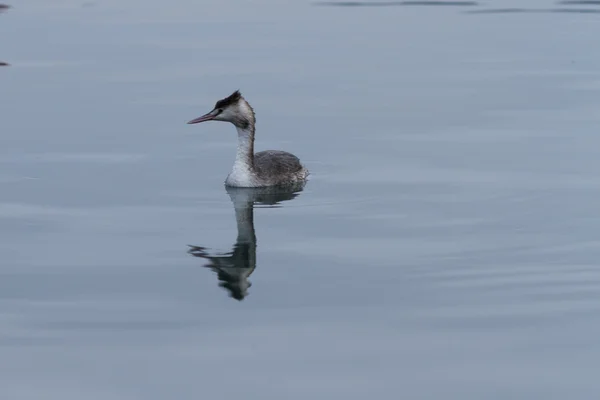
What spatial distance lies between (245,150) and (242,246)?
12.8 ft

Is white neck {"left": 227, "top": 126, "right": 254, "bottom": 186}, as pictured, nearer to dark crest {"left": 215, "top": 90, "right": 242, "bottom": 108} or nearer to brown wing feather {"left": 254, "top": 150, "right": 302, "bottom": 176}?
brown wing feather {"left": 254, "top": 150, "right": 302, "bottom": 176}

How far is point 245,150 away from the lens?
18.1 meters

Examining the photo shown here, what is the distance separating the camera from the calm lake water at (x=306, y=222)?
34.9 ft

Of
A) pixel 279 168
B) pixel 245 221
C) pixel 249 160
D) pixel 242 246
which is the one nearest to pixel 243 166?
pixel 249 160

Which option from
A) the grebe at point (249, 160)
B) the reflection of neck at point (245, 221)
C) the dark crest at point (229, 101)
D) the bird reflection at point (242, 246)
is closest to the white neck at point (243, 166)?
the grebe at point (249, 160)

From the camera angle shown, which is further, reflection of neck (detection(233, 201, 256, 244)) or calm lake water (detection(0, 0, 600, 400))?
reflection of neck (detection(233, 201, 256, 244))

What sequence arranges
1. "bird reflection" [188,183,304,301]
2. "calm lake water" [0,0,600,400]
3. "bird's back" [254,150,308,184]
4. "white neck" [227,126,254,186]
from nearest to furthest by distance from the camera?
"calm lake water" [0,0,600,400] → "bird reflection" [188,183,304,301] → "white neck" [227,126,254,186] → "bird's back" [254,150,308,184]

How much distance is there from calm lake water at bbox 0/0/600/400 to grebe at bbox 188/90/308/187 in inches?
11.8

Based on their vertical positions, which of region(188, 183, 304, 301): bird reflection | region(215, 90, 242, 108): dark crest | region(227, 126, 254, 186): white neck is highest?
region(215, 90, 242, 108): dark crest

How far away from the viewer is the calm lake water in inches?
419

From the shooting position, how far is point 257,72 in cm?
2698

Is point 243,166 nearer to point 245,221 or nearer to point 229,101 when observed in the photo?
point 229,101

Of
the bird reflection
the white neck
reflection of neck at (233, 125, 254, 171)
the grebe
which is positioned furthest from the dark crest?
the bird reflection

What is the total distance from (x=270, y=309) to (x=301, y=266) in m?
1.52
